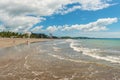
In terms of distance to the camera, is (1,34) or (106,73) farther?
(1,34)

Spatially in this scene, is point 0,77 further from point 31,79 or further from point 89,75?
point 89,75

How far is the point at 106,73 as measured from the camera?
15125mm

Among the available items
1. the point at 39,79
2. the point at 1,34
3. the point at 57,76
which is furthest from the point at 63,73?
the point at 1,34

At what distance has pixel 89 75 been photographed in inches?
567

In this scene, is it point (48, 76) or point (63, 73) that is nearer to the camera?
point (48, 76)

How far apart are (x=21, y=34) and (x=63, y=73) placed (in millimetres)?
171975

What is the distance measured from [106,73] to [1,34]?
14505 cm

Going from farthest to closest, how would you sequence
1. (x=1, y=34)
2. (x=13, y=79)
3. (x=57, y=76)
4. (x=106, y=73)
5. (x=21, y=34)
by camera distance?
(x=21, y=34) → (x=1, y=34) → (x=106, y=73) → (x=57, y=76) → (x=13, y=79)

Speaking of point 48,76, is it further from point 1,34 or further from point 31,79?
point 1,34

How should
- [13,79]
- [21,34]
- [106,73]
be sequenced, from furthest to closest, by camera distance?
[21,34]
[106,73]
[13,79]

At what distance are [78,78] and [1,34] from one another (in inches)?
5742

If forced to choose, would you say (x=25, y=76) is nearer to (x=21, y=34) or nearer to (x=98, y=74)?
(x=98, y=74)

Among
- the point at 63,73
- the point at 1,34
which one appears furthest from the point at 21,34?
the point at 63,73

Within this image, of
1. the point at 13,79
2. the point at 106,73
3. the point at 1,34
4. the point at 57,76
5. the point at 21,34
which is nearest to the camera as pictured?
the point at 13,79
